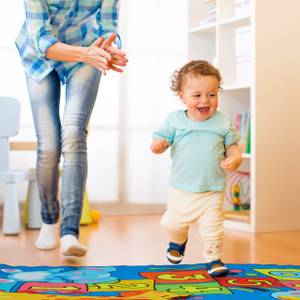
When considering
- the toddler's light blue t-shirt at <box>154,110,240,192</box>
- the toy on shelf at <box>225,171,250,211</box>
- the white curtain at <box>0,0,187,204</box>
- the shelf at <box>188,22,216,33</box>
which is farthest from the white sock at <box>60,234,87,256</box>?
the white curtain at <box>0,0,187,204</box>

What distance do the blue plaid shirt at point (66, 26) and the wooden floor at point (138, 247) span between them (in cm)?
65

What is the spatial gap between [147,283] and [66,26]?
40.5 inches

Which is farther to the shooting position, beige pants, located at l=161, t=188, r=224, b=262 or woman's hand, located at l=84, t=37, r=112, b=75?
woman's hand, located at l=84, t=37, r=112, b=75

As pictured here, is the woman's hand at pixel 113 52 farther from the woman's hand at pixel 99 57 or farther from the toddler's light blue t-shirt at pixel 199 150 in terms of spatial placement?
the toddler's light blue t-shirt at pixel 199 150

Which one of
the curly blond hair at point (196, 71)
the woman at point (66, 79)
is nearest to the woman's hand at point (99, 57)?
the woman at point (66, 79)

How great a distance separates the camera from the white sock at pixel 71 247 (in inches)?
88.3

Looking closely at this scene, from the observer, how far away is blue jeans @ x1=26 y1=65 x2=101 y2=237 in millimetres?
2316

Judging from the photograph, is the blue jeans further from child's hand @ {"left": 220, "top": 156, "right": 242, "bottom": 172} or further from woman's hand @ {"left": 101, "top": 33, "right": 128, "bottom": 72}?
child's hand @ {"left": 220, "top": 156, "right": 242, "bottom": 172}

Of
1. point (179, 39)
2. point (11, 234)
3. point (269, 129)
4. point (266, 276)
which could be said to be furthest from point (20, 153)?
point (266, 276)

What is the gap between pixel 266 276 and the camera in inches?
79.4

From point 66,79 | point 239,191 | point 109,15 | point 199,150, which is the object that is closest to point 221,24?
point 239,191

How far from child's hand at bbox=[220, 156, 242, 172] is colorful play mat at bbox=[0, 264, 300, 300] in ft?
1.03

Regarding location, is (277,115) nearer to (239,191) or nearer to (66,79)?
(239,191)

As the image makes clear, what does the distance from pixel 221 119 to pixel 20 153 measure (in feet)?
6.84
